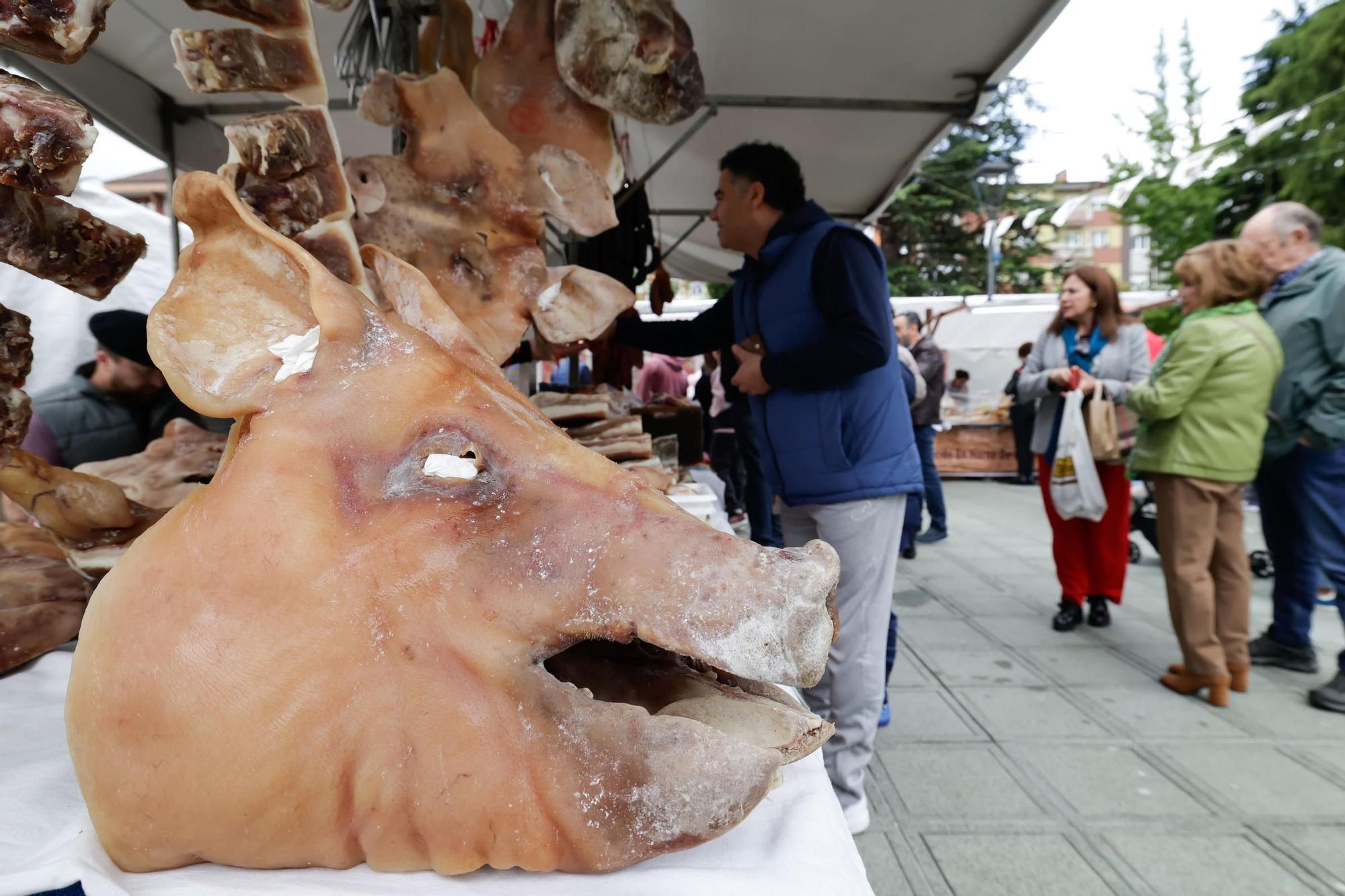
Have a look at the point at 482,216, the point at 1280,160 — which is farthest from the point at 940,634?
the point at 1280,160

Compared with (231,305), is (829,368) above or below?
below

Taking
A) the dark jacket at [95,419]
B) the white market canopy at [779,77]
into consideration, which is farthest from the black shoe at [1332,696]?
the dark jacket at [95,419]

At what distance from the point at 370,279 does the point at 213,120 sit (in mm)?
2924

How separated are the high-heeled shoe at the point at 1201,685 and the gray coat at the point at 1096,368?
128 cm

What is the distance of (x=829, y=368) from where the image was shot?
2277 mm

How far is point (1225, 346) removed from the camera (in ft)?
11.1

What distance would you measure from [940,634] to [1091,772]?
1.59 meters

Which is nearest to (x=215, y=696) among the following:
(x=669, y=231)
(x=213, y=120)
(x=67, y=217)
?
(x=67, y=217)

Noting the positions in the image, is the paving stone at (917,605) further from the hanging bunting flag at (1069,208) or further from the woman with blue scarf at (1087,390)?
the hanging bunting flag at (1069,208)

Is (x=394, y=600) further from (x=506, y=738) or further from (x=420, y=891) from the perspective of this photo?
(x=420, y=891)

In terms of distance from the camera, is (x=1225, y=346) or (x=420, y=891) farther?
(x=1225, y=346)

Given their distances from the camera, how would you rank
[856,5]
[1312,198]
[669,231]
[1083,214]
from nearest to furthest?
[856,5]
[669,231]
[1312,198]
[1083,214]

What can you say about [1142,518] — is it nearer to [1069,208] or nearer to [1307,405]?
[1307,405]

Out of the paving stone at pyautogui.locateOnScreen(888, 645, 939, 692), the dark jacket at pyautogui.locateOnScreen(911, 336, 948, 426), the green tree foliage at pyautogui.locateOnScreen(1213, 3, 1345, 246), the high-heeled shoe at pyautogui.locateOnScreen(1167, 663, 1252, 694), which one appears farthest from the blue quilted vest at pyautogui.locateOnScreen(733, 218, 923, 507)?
the green tree foliage at pyautogui.locateOnScreen(1213, 3, 1345, 246)
